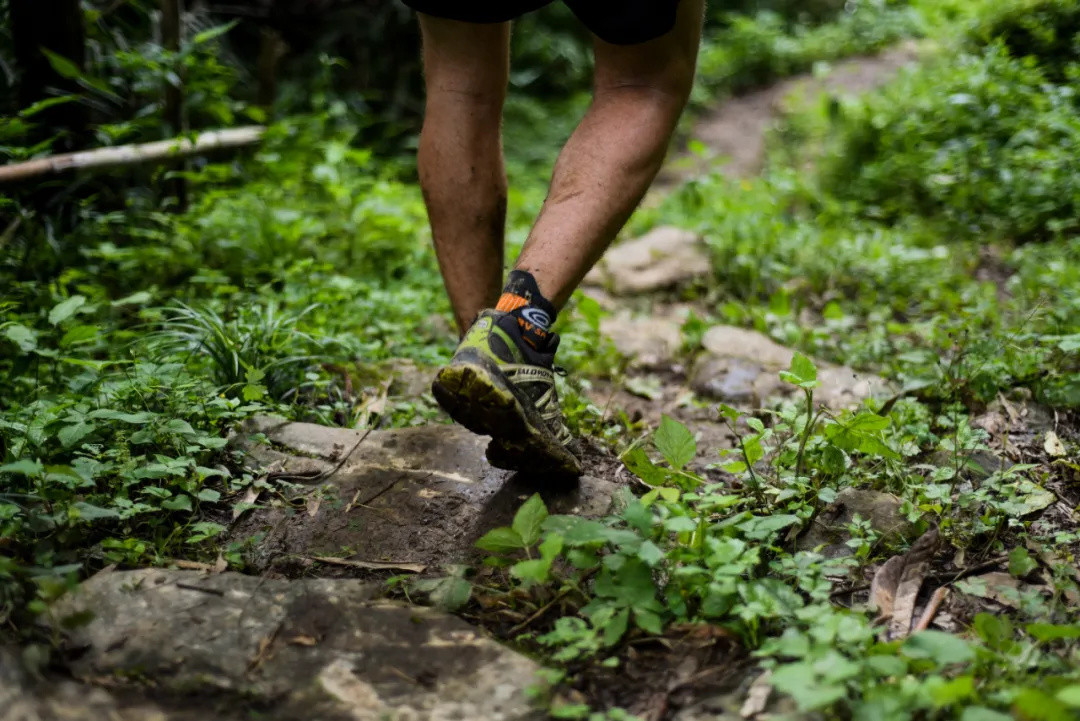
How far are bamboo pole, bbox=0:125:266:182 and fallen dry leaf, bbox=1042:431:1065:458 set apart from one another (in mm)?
3136

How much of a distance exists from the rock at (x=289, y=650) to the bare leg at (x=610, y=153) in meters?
0.71

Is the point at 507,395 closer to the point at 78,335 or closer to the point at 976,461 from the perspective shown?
the point at 976,461

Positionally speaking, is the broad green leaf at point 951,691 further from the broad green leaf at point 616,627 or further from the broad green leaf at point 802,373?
the broad green leaf at point 802,373

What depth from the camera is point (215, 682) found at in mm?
1153

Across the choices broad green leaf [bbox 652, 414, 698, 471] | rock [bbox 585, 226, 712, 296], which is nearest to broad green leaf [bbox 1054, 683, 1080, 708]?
broad green leaf [bbox 652, 414, 698, 471]

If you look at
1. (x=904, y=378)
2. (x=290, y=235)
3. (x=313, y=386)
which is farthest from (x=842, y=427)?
(x=290, y=235)

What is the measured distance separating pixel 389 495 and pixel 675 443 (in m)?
0.62

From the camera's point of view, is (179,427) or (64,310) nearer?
(179,427)

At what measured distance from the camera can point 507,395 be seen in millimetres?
1484

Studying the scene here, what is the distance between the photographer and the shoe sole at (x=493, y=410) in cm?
147

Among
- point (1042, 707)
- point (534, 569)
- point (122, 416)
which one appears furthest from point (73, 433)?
point (1042, 707)

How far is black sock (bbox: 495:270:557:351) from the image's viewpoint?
5.28ft

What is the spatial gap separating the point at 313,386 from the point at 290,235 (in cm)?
118

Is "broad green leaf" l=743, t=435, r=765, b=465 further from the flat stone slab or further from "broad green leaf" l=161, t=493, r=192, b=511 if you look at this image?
"broad green leaf" l=161, t=493, r=192, b=511
